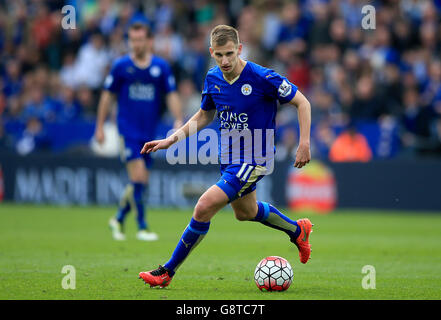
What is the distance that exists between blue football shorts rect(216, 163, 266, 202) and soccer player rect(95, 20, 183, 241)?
4.25 meters

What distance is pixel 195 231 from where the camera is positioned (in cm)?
696

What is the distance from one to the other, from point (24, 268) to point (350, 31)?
38.7 feet

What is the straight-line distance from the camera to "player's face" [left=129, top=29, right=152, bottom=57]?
1107cm

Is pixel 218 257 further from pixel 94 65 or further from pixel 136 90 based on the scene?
pixel 94 65

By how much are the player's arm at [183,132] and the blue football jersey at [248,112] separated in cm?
23

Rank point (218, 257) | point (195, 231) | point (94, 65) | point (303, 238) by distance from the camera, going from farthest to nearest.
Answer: point (94, 65) → point (218, 257) → point (303, 238) → point (195, 231)

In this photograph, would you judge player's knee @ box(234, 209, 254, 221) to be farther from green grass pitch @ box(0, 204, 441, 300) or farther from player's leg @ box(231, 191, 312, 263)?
green grass pitch @ box(0, 204, 441, 300)

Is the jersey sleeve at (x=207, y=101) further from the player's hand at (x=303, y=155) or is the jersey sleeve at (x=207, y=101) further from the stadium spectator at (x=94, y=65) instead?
the stadium spectator at (x=94, y=65)

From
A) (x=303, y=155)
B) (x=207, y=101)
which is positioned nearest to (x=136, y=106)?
(x=207, y=101)

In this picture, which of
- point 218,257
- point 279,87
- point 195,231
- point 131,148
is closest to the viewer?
point 195,231

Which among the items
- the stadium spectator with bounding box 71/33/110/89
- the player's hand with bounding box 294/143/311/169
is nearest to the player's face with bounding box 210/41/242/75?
the player's hand with bounding box 294/143/311/169

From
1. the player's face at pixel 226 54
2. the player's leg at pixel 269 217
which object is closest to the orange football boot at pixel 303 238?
the player's leg at pixel 269 217

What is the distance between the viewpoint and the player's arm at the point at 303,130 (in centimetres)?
668

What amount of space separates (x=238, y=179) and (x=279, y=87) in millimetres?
919
